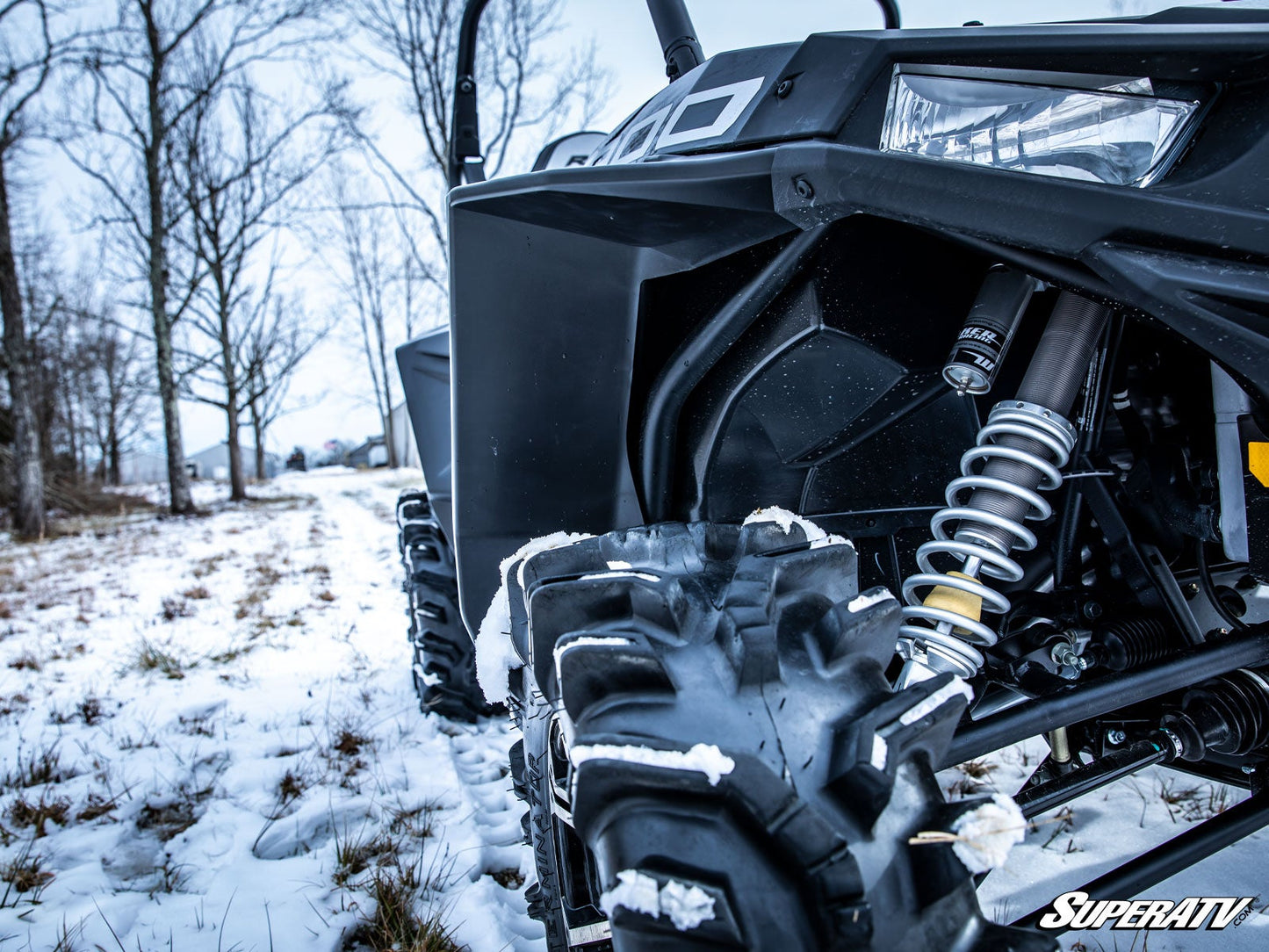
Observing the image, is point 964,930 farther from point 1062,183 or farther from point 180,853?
point 180,853

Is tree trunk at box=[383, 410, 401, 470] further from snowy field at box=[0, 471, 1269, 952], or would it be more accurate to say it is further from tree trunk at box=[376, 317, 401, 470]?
snowy field at box=[0, 471, 1269, 952]

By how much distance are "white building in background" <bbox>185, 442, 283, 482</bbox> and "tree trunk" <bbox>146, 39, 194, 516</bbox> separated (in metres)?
23.1

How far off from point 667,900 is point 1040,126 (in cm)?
88

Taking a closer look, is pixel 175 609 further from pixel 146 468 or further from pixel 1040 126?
pixel 146 468

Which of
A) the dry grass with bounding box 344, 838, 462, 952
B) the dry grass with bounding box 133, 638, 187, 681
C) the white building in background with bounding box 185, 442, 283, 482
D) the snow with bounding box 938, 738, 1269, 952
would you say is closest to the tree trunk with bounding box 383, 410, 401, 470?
the white building in background with bounding box 185, 442, 283, 482

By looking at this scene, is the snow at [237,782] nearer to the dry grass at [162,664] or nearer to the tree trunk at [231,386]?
the dry grass at [162,664]

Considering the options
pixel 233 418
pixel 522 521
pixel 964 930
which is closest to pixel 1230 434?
pixel 964 930

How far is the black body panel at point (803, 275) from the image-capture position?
76 centimetres

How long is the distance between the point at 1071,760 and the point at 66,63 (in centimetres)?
1423

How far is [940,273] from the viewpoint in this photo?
1.16m

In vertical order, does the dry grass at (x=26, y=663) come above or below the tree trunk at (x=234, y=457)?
below

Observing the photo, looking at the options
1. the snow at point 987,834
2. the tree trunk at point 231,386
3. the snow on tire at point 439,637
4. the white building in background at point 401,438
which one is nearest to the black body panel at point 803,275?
the snow at point 987,834

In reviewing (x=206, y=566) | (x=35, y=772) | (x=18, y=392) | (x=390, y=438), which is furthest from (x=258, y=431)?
(x=35, y=772)

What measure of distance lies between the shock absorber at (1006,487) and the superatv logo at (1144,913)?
0.38m
